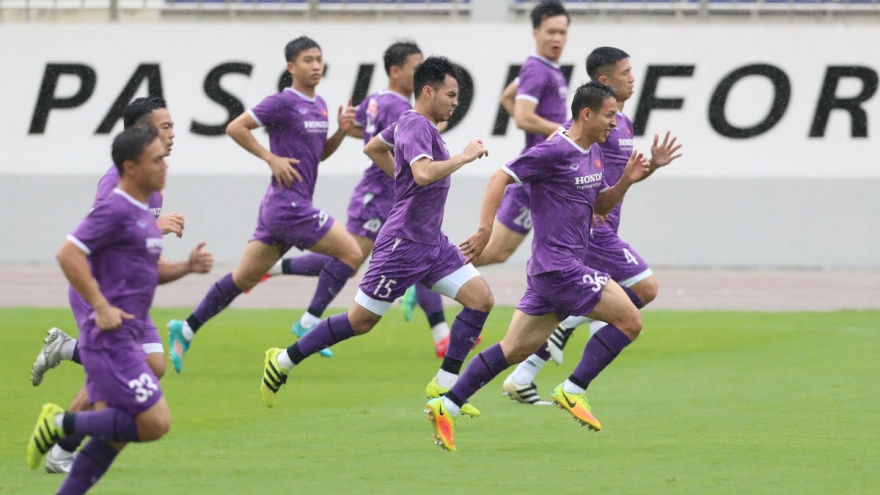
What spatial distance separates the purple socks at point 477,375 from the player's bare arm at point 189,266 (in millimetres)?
2097

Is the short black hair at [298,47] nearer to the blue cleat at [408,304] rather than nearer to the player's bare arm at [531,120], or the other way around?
the player's bare arm at [531,120]

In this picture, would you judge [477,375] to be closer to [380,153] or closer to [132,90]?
[380,153]

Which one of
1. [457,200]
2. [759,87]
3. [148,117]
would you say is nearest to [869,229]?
[759,87]

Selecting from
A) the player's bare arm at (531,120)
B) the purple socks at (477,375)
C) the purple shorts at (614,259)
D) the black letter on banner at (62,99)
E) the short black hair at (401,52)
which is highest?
the short black hair at (401,52)

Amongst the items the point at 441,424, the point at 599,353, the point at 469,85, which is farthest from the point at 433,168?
the point at 469,85

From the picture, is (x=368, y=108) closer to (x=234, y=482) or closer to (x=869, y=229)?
(x=234, y=482)

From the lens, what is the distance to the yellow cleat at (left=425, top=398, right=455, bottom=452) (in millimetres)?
6977

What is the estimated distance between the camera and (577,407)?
747cm

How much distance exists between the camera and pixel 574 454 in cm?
691

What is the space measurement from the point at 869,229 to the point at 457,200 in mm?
5436

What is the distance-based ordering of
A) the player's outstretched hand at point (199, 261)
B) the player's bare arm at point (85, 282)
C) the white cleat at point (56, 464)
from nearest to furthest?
the player's bare arm at point (85, 282)
the player's outstretched hand at point (199, 261)
the white cleat at point (56, 464)

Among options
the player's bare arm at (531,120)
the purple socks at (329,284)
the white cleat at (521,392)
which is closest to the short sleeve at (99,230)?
the white cleat at (521,392)

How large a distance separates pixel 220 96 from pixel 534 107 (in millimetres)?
8009

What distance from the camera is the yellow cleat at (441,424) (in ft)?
22.9
